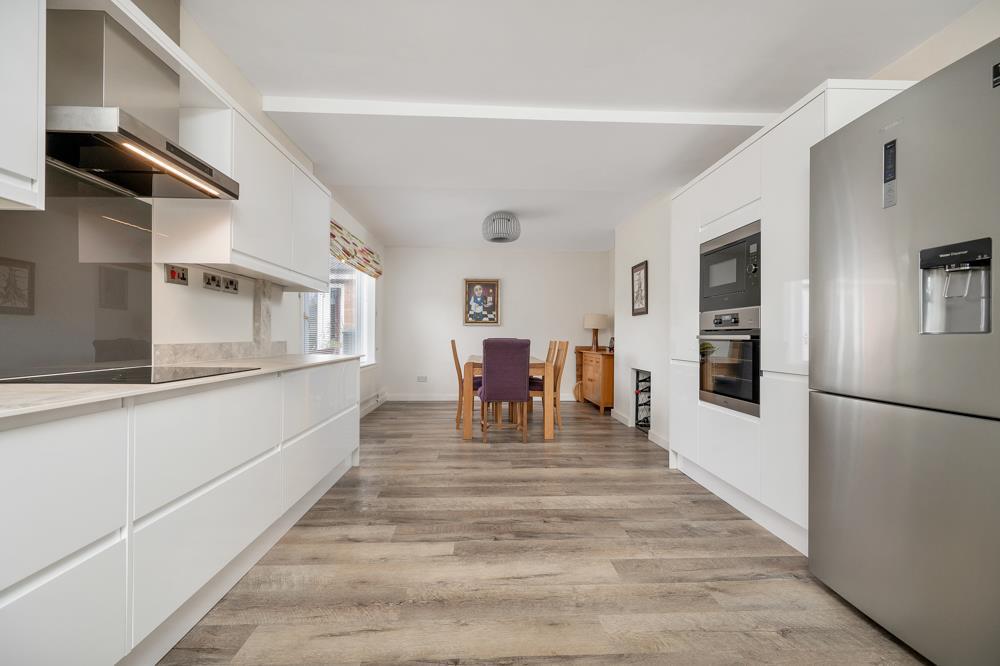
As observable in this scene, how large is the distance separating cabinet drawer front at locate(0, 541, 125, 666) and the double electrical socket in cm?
151

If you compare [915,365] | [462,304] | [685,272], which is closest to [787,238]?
[915,365]

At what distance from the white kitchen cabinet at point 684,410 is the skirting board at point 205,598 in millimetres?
2550

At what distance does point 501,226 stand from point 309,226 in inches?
97.9

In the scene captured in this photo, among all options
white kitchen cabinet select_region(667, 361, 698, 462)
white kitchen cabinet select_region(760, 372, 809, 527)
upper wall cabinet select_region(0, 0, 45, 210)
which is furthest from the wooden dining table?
upper wall cabinet select_region(0, 0, 45, 210)

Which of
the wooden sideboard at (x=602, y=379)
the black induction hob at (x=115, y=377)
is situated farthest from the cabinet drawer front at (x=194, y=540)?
the wooden sideboard at (x=602, y=379)

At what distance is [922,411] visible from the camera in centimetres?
130

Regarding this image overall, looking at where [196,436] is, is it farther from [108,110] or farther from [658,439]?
[658,439]

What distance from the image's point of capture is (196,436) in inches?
54.5

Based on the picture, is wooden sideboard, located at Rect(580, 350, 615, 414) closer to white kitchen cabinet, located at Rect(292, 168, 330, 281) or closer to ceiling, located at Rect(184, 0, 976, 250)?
ceiling, located at Rect(184, 0, 976, 250)

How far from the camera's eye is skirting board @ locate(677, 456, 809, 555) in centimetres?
201

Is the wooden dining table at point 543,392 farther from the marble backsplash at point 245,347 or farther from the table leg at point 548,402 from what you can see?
the marble backsplash at point 245,347

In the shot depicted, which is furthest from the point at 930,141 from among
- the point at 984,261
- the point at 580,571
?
the point at 580,571

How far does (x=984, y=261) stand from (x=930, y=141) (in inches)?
16.2

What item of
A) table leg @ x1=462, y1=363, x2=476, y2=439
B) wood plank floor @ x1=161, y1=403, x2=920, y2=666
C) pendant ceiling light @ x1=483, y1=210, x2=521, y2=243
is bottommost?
wood plank floor @ x1=161, y1=403, x2=920, y2=666
